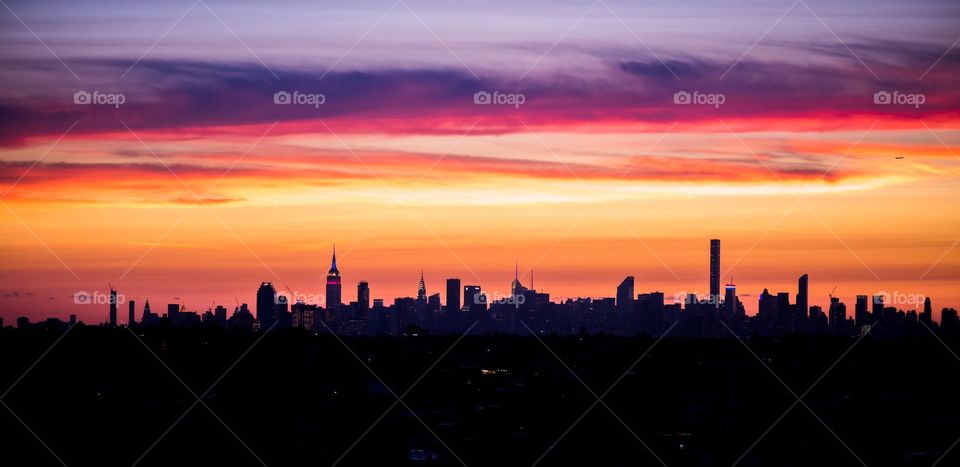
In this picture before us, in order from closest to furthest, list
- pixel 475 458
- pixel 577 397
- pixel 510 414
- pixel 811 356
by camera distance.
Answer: pixel 475 458
pixel 510 414
pixel 577 397
pixel 811 356

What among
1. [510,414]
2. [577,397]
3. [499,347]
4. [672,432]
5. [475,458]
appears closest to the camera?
[475,458]

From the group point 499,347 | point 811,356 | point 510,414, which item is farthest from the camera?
point 499,347

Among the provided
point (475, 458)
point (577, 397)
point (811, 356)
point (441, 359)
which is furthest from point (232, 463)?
point (811, 356)

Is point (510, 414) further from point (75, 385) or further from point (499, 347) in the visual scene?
point (499, 347)

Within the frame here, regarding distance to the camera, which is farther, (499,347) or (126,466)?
(499,347)

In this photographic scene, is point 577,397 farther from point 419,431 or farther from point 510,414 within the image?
point 419,431

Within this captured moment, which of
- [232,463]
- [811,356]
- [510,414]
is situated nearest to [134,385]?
[510,414]
